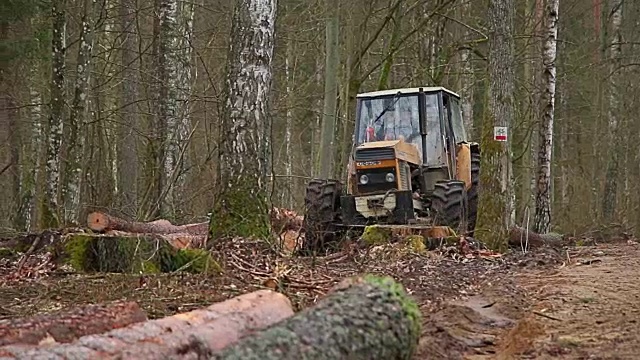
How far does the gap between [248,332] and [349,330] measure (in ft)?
2.09

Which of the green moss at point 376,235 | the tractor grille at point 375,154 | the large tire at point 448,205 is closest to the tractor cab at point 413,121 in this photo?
the tractor grille at point 375,154

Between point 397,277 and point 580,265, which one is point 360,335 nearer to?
point 397,277

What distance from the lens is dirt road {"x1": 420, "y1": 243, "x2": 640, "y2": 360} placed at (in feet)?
17.3

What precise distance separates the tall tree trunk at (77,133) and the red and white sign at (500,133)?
5771 mm

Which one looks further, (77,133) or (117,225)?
(77,133)

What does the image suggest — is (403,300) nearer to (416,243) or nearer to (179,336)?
(179,336)

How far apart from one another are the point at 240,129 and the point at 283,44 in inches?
594

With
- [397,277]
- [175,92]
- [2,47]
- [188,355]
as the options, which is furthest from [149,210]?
[188,355]

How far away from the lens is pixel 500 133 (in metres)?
11.3

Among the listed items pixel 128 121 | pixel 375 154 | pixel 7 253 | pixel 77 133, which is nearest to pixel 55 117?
pixel 77 133

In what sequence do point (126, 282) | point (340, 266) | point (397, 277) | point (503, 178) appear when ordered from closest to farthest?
point (126, 282) → point (397, 277) → point (340, 266) → point (503, 178)

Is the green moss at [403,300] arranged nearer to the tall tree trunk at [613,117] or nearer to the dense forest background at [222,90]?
the dense forest background at [222,90]

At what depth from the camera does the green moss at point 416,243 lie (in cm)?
1029

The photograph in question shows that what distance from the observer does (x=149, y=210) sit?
13.6 metres
